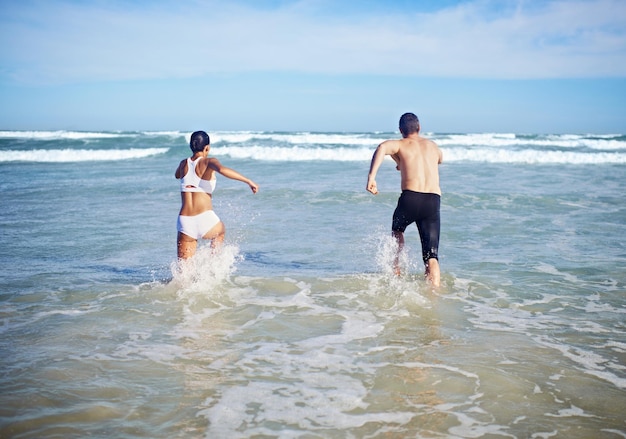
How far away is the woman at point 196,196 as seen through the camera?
543cm

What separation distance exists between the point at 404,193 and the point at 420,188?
179 mm

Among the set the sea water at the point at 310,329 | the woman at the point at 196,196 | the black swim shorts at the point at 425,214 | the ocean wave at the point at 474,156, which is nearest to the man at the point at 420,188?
the black swim shorts at the point at 425,214

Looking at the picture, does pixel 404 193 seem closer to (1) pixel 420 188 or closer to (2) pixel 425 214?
(1) pixel 420 188

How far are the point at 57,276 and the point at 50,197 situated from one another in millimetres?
7020

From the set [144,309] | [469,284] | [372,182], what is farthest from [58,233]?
[469,284]

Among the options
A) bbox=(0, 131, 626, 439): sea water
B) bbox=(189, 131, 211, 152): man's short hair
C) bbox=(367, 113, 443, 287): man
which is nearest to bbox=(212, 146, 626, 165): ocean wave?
bbox=(0, 131, 626, 439): sea water

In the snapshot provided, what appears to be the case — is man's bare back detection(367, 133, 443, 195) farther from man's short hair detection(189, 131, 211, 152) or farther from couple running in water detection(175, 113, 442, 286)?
man's short hair detection(189, 131, 211, 152)

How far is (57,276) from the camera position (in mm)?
5789

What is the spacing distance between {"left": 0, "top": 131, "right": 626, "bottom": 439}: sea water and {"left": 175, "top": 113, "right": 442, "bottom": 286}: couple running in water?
361 millimetres

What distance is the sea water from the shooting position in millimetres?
2965

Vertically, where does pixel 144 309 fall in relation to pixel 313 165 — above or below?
Result: below

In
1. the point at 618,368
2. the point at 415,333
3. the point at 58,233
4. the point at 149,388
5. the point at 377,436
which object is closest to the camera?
the point at 377,436

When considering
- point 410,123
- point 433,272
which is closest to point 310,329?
point 433,272

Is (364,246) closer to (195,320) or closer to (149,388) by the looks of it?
(195,320)
